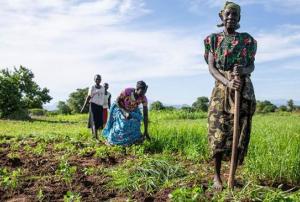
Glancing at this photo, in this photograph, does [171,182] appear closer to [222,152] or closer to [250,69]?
[222,152]

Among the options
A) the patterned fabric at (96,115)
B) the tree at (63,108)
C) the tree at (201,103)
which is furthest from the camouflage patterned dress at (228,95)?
the tree at (63,108)

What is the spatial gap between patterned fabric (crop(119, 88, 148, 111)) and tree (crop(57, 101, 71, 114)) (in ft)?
82.1

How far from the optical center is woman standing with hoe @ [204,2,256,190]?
18.3 ft

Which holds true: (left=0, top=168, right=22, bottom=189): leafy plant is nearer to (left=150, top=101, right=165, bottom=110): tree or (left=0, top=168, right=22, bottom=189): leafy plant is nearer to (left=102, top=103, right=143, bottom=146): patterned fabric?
(left=102, top=103, right=143, bottom=146): patterned fabric

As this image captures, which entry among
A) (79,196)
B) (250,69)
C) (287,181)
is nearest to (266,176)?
(287,181)

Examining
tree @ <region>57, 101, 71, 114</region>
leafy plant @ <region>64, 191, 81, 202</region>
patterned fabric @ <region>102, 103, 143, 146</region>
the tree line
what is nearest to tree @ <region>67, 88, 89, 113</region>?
tree @ <region>57, 101, 71, 114</region>

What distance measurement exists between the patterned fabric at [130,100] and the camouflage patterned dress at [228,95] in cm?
395

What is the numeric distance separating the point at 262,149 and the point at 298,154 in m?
0.55

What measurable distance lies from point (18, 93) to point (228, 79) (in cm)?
2179

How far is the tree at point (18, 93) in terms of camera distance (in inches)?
1000

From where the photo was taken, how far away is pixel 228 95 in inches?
221

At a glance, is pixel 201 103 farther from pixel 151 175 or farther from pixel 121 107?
pixel 151 175

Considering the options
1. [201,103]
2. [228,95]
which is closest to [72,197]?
[228,95]

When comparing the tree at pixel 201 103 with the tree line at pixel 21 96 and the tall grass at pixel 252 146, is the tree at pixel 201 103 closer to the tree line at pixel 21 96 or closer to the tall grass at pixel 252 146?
the tree line at pixel 21 96
